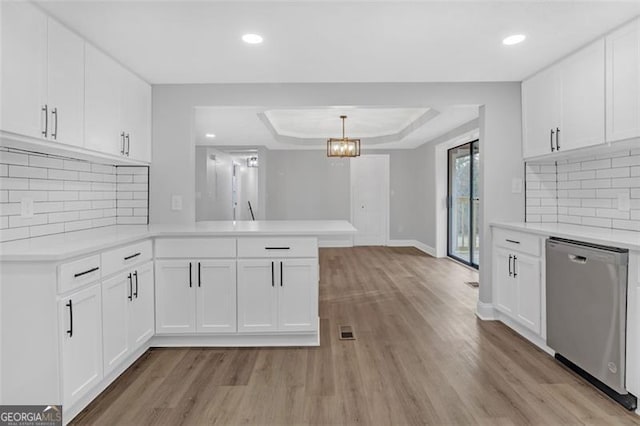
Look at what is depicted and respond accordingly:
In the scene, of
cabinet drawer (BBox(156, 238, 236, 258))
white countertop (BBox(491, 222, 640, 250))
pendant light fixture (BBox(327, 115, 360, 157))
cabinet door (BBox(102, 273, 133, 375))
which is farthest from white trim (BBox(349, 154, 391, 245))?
cabinet door (BBox(102, 273, 133, 375))

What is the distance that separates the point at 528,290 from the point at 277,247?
6.42 ft

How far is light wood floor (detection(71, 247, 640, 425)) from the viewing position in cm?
187

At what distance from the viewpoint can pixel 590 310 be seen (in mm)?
2129

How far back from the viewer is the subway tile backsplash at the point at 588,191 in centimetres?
260

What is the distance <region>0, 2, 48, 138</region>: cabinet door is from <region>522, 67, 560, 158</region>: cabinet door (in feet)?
11.5

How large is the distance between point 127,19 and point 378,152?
6217 mm

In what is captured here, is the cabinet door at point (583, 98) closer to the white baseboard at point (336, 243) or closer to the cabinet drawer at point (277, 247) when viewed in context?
the cabinet drawer at point (277, 247)

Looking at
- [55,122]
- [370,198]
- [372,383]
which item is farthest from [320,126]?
[372,383]

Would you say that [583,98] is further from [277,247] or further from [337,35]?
[277,247]

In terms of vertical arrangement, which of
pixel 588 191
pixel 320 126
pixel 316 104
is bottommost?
pixel 588 191

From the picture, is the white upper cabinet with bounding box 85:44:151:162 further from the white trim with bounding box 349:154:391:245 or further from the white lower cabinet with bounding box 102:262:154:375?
the white trim with bounding box 349:154:391:245

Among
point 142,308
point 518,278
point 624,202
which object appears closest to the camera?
point 142,308

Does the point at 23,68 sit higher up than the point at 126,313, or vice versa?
the point at 23,68

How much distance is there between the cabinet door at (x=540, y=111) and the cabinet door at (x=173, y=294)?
9.89 feet
